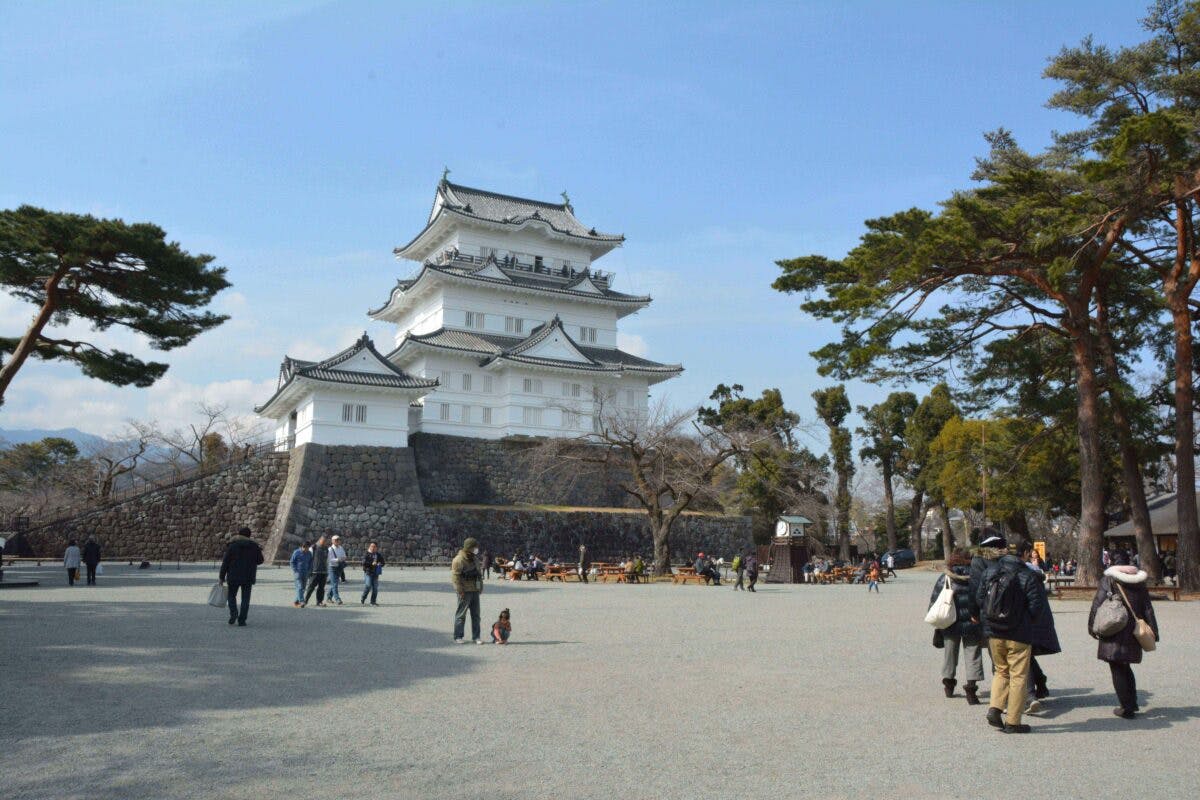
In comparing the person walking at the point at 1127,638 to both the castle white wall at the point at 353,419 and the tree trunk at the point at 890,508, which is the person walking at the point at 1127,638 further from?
the tree trunk at the point at 890,508

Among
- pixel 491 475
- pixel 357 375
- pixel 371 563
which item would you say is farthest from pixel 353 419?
pixel 371 563

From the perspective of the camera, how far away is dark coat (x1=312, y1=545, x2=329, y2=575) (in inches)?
627

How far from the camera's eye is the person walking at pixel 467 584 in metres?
10.9

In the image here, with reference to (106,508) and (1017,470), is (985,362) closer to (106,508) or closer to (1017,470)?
(1017,470)

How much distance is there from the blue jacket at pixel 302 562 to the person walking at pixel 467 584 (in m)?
5.70

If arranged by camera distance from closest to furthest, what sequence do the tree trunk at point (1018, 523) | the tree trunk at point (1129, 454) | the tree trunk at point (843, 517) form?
the tree trunk at point (1129, 454) < the tree trunk at point (1018, 523) < the tree trunk at point (843, 517)

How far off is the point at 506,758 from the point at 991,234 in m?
17.6

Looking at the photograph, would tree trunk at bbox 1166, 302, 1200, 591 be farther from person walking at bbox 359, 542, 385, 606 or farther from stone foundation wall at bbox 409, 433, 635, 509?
stone foundation wall at bbox 409, 433, 635, 509

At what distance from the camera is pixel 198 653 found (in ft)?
31.5

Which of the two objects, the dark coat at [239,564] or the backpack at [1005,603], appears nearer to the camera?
the backpack at [1005,603]

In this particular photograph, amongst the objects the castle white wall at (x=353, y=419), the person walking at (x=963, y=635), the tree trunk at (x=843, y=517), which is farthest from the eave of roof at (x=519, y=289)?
the person walking at (x=963, y=635)

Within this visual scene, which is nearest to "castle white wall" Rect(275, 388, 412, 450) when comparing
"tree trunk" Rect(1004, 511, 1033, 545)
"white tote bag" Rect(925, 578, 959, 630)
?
"white tote bag" Rect(925, 578, 959, 630)

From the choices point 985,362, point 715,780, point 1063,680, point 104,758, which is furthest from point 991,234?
point 104,758

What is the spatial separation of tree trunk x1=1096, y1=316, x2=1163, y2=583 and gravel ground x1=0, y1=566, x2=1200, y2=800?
39.5ft
